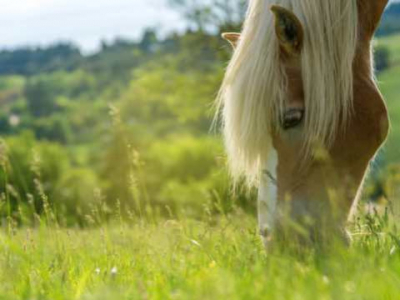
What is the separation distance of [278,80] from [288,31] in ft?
0.89

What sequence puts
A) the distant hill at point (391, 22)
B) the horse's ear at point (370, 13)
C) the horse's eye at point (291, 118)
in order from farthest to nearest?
the distant hill at point (391, 22) < the horse's ear at point (370, 13) < the horse's eye at point (291, 118)

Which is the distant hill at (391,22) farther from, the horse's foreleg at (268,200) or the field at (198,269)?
the horse's foreleg at (268,200)

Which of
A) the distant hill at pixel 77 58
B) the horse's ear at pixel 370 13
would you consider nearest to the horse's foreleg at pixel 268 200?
the horse's ear at pixel 370 13

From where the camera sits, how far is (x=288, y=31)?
389 centimetres

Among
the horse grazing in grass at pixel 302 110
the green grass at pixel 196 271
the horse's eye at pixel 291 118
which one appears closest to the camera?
the green grass at pixel 196 271

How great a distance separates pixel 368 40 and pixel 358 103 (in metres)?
0.52

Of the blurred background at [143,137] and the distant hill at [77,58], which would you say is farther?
the distant hill at [77,58]

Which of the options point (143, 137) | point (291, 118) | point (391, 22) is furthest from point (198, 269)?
point (391, 22)

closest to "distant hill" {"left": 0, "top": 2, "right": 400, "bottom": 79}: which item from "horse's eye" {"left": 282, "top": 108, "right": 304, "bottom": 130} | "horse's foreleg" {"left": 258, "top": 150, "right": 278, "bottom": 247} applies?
"horse's eye" {"left": 282, "top": 108, "right": 304, "bottom": 130}

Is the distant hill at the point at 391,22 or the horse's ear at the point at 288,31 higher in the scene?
the horse's ear at the point at 288,31

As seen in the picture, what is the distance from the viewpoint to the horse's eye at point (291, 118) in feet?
12.4

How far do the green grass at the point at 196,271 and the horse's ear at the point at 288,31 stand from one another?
105 centimetres

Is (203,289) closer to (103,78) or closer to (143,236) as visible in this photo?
(143,236)

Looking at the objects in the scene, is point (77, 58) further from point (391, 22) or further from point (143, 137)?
point (143, 137)
